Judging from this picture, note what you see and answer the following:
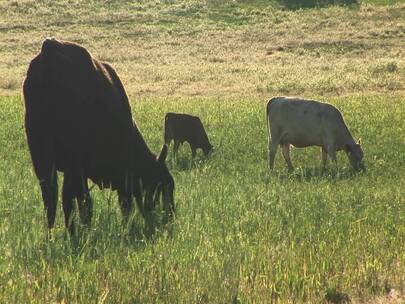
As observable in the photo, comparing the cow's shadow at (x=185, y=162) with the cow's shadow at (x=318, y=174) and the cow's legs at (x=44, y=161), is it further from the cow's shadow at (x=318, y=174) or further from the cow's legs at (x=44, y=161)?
the cow's legs at (x=44, y=161)

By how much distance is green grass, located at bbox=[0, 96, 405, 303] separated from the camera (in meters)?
5.24

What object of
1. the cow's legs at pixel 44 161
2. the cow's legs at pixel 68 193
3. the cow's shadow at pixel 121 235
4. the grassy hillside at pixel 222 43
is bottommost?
the grassy hillside at pixel 222 43

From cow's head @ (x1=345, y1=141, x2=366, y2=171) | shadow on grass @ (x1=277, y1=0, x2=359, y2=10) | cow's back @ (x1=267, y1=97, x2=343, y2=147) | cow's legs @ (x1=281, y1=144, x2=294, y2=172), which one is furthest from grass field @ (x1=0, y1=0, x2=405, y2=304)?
shadow on grass @ (x1=277, y1=0, x2=359, y2=10)

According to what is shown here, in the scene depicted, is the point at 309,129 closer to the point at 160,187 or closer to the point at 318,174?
the point at 318,174

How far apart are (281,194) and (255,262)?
328 cm

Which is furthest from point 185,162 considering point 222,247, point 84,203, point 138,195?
point 222,247

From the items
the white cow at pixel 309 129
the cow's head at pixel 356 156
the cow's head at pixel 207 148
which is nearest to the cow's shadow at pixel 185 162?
the cow's head at pixel 207 148

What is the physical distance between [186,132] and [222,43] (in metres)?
33.6

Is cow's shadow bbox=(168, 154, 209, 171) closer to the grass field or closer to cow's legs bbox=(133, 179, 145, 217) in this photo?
the grass field

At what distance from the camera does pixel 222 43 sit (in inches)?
1909

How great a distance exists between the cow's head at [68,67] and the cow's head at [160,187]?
3.99 ft

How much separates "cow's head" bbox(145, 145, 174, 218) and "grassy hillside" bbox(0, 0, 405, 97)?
798 inches

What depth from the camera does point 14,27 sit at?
54.7m

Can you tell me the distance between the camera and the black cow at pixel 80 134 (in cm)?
684
